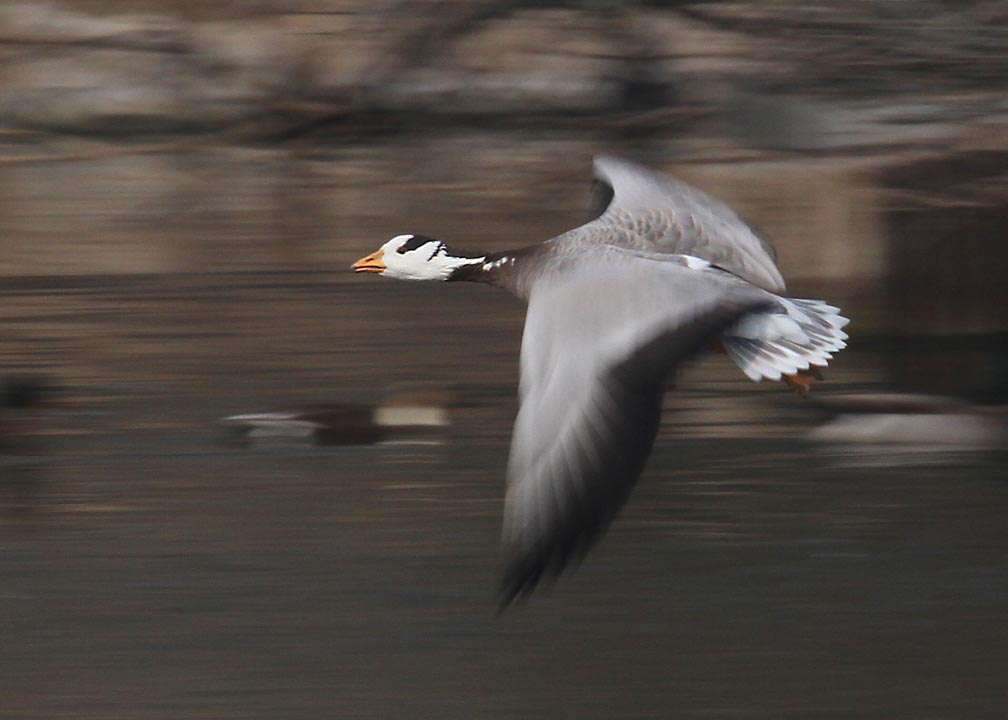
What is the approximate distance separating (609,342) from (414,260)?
1.77 metres

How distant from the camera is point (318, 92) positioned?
13.6 metres

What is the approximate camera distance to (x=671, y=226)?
20.1 feet

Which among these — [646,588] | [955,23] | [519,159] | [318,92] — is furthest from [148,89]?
[646,588]

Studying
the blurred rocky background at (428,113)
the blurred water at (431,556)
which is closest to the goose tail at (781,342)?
the blurred water at (431,556)

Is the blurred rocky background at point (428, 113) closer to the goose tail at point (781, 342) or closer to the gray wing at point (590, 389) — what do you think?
the goose tail at point (781, 342)

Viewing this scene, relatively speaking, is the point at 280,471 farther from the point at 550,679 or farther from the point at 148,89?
the point at 148,89

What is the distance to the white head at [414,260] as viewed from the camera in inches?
246

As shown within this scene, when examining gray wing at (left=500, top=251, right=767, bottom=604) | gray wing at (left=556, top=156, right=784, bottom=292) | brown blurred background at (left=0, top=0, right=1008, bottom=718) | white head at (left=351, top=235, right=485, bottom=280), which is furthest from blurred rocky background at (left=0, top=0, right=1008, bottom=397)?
gray wing at (left=500, top=251, right=767, bottom=604)

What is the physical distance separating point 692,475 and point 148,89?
7878 millimetres

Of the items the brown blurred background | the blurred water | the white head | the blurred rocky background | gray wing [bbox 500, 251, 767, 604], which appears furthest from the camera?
the blurred rocky background

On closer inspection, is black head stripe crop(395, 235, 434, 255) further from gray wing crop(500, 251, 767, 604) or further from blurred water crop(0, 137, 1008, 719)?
gray wing crop(500, 251, 767, 604)

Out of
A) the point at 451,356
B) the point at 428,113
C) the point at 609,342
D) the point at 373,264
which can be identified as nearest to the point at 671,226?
the point at 373,264

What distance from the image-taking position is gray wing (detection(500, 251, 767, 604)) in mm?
4195

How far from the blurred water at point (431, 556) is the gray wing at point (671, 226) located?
30.3 inches
